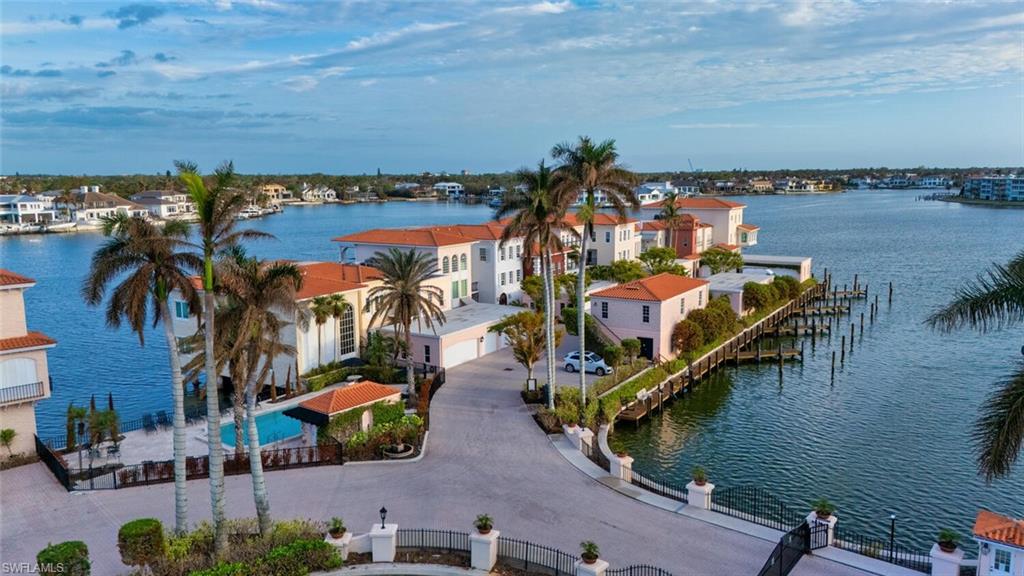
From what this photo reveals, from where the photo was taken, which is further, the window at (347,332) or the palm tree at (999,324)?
the window at (347,332)

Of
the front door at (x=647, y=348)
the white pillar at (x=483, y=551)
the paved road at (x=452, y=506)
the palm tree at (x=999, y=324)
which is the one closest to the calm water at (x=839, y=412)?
the front door at (x=647, y=348)

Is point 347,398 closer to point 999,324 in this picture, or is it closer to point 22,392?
point 22,392

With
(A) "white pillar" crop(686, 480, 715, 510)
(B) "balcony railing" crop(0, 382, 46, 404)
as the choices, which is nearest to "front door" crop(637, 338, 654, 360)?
(A) "white pillar" crop(686, 480, 715, 510)

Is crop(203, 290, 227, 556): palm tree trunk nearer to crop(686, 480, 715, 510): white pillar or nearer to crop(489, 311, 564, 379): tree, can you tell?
crop(686, 480, 715, 510): white pillar

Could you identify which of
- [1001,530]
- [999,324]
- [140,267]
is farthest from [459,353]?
[999,324]

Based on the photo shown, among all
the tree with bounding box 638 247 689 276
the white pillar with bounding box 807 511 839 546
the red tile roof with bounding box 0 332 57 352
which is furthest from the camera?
the tree with bounding box 638 247 689 276

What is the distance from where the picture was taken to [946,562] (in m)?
16.8

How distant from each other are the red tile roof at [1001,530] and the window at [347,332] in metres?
31.5

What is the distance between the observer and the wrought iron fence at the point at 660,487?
22.9 metres

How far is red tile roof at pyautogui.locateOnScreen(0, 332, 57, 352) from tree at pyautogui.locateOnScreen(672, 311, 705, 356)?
103 ft

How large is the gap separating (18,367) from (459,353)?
21.1 meters

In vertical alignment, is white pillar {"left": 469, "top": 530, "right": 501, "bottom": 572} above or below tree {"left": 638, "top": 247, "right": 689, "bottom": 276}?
below

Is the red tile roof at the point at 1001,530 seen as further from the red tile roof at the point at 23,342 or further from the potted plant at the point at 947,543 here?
the red tile roof at the point at 23,342

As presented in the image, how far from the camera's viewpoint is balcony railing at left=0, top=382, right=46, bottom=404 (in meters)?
25.9
